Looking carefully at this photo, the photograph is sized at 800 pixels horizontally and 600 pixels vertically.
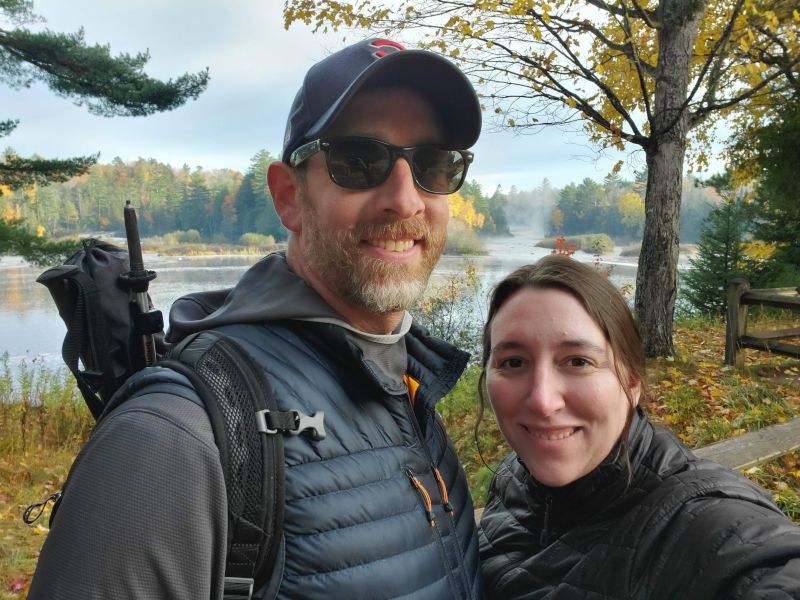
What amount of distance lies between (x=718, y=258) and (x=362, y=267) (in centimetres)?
1427

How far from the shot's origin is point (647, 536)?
1.25 metres

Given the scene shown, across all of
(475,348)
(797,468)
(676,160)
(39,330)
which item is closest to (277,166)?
(797,468)

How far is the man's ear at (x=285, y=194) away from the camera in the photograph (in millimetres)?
1594

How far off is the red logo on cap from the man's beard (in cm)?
41

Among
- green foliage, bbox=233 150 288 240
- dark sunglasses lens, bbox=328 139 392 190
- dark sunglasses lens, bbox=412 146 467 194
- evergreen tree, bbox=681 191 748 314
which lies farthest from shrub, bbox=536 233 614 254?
dark sunglasses lens, bbox=328 139 392 190

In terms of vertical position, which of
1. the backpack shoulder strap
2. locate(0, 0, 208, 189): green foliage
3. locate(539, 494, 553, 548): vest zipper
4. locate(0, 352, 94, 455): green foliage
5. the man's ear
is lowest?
locate(0, 352, 94, 455): green foliage

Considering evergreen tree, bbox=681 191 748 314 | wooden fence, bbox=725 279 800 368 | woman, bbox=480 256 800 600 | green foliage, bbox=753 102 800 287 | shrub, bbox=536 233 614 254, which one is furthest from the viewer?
evergreen tree, bbox=681 191 748 314

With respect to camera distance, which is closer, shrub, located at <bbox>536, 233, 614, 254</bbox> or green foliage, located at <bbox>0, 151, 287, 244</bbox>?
shrub, located at <bbox>536, 233, 614, 254</bbox>

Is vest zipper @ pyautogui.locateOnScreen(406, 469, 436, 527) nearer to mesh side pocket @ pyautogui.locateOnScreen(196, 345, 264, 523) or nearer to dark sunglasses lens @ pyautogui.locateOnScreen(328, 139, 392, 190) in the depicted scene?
mesh side pocket @ pyautogui.locateOnScreen(196, 345, 264, 523)

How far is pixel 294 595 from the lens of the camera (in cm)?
105

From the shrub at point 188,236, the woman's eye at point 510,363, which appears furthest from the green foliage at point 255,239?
the woman's eye at point 510,363

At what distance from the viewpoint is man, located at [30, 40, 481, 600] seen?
908 millimetres

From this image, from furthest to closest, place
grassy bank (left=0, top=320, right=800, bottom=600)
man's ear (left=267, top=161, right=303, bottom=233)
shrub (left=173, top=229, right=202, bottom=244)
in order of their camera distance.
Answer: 1. shrub (left=173, top=229, right=202, bottom=244)
2. grassy bank (left=0, top=320, right=800, bottom=600)
3. man's ear (left=267, top=161, right=303, bottom=233)

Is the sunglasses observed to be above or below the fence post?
above
